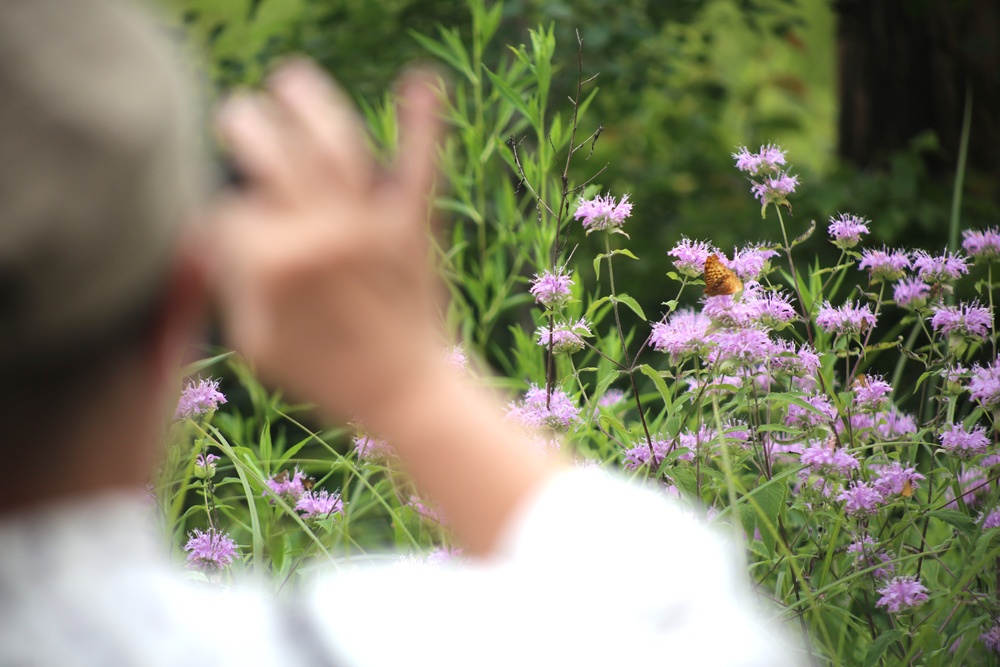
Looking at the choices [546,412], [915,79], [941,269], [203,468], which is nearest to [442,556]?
[546,412]

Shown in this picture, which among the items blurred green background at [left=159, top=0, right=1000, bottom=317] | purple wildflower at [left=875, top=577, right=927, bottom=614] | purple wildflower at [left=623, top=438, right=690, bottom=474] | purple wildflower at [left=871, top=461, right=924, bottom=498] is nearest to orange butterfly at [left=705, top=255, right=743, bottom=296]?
purple wildflower at [left=623, top=438, right=690, bottom=474]

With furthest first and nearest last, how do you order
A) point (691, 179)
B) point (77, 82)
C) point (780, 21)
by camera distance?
point (691, 179) < point (780, 21) < point (77, 82)

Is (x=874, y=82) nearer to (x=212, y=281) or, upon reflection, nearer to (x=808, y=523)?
(x=808, y=523)

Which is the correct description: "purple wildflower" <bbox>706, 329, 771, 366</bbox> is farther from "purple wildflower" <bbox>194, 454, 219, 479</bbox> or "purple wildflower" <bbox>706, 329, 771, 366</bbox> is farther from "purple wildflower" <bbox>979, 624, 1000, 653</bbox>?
"purple wildflower" <bbox>194, 454, 219, 479</bbox>

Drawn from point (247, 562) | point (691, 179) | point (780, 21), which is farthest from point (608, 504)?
point (691, 179)

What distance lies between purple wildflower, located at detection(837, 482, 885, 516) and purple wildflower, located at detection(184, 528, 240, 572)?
0.79m

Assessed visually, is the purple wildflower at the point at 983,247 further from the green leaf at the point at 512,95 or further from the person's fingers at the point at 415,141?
the person's fingers at the point at 415,141

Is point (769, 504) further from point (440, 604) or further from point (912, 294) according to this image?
point (440, 604)

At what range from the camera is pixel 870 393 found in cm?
139

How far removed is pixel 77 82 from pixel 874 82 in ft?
14.4

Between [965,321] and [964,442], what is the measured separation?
175 millimetres

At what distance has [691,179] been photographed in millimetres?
4688

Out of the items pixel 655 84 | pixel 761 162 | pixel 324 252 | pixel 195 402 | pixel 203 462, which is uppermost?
pixel 324 252

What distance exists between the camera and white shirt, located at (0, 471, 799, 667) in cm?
38
